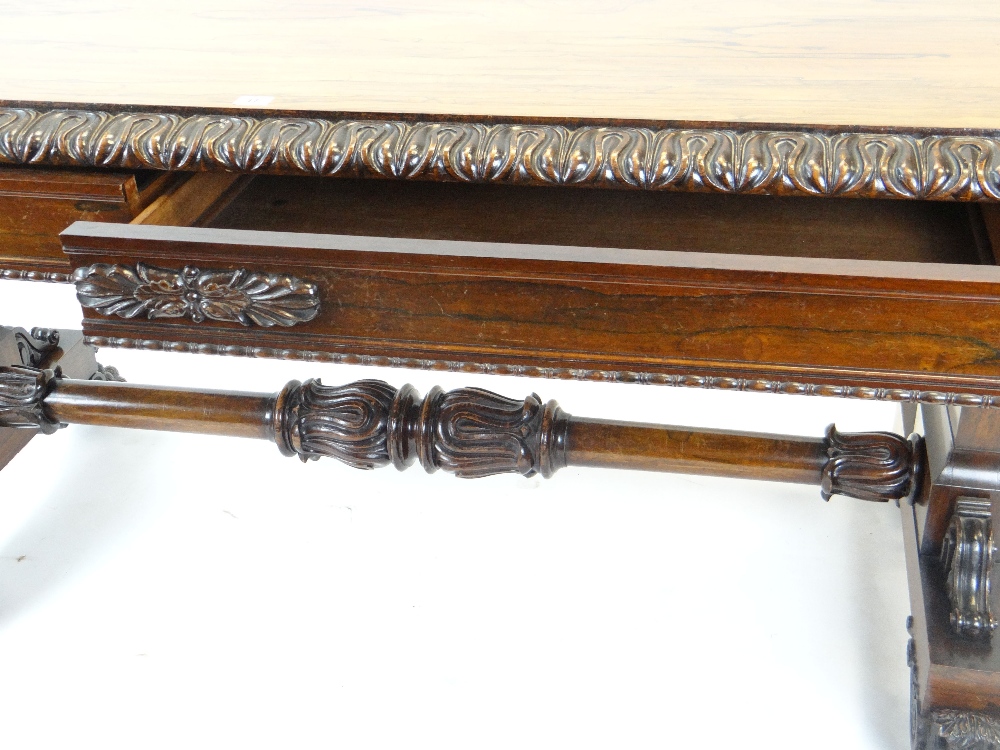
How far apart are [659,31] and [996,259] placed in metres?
0.33

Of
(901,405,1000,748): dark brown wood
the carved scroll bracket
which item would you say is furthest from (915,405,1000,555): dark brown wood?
the carved scroll bracket

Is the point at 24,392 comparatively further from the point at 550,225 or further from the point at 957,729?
the point at 957,729

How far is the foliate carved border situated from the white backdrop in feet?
1.13

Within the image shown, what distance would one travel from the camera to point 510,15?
0.92m

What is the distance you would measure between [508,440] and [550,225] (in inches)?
8.2

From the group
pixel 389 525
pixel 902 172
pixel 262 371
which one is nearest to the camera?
pixel 902 172

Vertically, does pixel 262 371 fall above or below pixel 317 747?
above

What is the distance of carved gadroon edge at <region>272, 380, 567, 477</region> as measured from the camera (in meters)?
0.90

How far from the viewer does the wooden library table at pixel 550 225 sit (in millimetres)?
601

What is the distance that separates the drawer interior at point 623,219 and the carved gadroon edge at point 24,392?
0.31 meters

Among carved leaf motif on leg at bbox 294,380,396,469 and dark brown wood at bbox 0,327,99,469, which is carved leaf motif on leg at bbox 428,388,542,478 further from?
dark brown wood at bbox 0,327,99,469

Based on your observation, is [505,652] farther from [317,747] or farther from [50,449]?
[50,449]

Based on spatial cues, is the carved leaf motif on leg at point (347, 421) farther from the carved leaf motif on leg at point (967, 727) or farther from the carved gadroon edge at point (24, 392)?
the carved leaf motif on leg at point (967, 727)

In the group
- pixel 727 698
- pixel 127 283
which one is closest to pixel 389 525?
pixel 727 698
